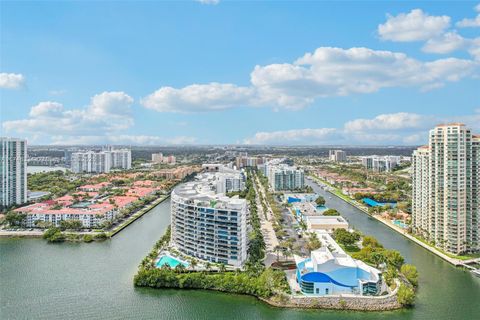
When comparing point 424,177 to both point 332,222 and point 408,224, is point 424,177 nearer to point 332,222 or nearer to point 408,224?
point 408,224

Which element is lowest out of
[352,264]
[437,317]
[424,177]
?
[437,317]

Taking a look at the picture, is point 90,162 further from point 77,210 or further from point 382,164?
point 382,164

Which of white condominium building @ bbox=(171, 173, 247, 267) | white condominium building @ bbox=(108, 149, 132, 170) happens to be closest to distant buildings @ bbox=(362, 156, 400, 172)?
white condominium building @ bbox=(108, 149, 132, 170)

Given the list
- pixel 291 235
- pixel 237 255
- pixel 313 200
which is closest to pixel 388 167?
pixel 313 200

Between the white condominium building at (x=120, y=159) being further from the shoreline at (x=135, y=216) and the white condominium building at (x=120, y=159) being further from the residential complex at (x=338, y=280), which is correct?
the residential complex at (x=338, y=280)

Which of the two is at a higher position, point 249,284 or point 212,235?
point 212,235
